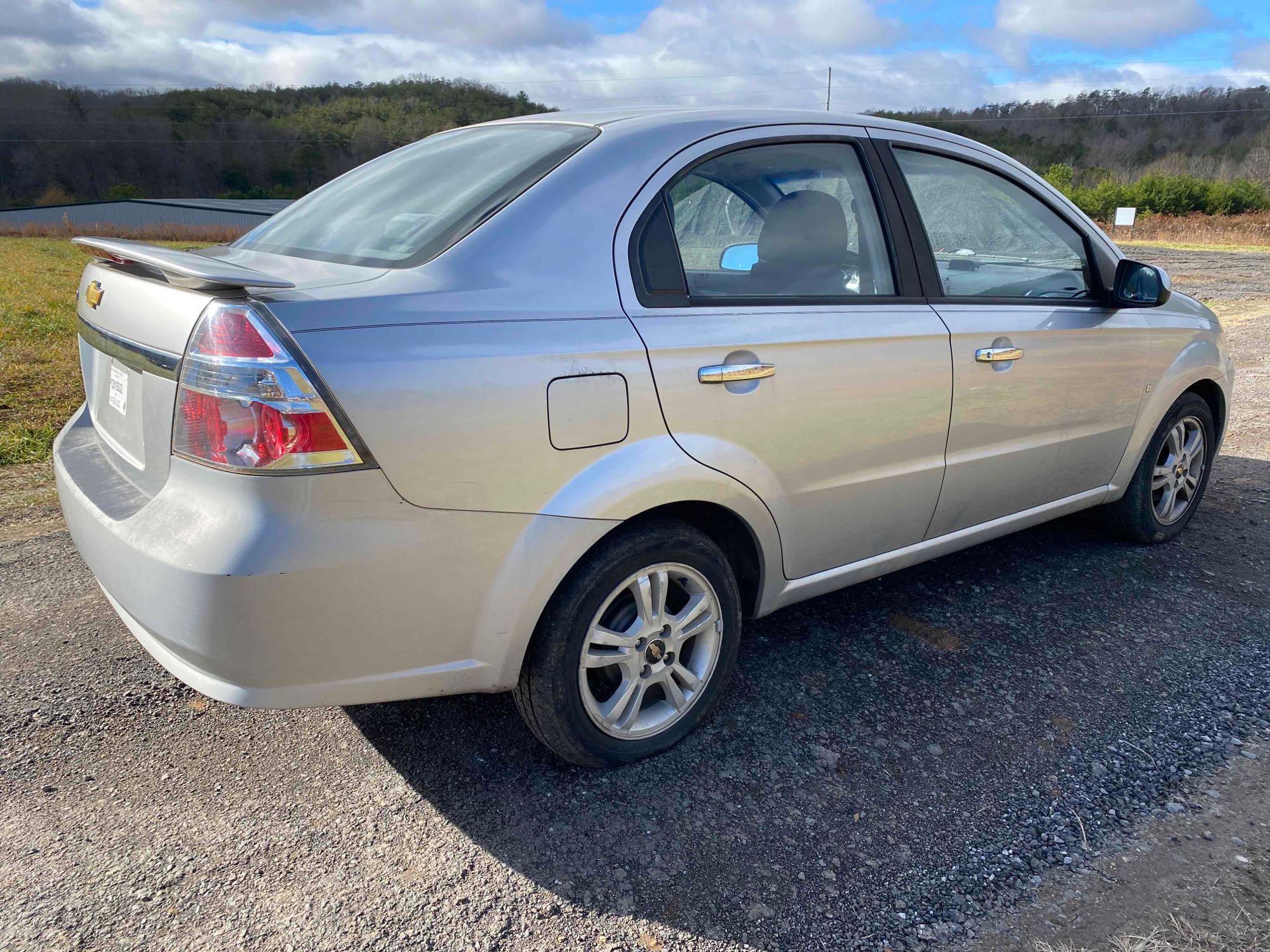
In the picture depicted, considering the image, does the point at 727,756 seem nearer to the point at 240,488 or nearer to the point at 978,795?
the point at 978,795

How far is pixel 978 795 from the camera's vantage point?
2.44 m

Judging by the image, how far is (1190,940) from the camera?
196cm

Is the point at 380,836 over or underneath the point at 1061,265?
underneath

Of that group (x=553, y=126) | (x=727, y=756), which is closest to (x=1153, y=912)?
(x=727, y=756)

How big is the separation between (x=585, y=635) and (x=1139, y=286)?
271cm

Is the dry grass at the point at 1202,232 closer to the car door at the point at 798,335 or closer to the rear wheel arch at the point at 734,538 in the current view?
the car door at the point at 798,335

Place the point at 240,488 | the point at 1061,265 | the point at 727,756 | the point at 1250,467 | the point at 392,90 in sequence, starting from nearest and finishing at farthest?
1. the point at 240,488
2. the point at 727,756
3. the point at 1061,265
4. the point at 1250,467
5. the point at 392,90

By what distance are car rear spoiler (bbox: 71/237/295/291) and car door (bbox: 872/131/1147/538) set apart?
2055 mm

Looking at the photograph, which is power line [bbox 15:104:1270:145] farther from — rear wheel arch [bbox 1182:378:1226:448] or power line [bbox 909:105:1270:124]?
rear wheel arch [bbox 1182:378:1226:448]

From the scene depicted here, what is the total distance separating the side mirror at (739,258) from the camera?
2615mm

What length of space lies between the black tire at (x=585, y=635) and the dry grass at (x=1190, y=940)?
112 centimetres

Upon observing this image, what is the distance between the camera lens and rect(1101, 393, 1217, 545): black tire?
4.03 meters

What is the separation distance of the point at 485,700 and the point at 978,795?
1472 mm

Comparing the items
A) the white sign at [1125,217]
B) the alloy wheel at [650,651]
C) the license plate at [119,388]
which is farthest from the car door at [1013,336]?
the white sign at [1125,217]
